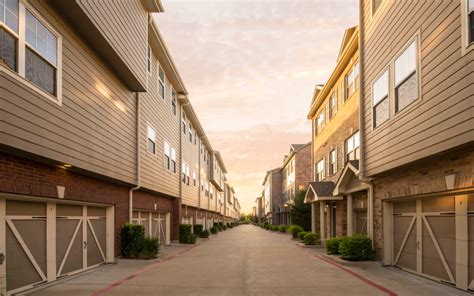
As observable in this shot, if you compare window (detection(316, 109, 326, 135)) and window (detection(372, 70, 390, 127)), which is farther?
window (detection(316, 109, 326, 135))

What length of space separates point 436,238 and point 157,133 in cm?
1368

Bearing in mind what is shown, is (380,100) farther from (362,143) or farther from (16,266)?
(16,266)

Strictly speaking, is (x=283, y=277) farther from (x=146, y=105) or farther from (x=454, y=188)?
(x=146, y=105)

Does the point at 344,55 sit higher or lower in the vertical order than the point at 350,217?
higher

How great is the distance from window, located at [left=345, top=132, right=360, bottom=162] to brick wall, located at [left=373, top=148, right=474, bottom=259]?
4548 mm

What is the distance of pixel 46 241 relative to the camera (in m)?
10.8

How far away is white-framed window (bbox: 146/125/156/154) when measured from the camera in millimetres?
19281

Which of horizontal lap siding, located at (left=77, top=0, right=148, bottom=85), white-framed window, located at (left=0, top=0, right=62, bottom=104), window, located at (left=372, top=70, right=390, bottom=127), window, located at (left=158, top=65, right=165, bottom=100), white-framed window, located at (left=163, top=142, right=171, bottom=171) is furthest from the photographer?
white-framed window, located at (left=163, top=142, right=171, bottom=171)

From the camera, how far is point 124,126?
15.9 m

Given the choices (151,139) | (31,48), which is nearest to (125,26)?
(31,48)

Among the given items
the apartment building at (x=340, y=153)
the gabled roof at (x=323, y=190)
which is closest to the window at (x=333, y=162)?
the apartment building at (x=340, y=153)

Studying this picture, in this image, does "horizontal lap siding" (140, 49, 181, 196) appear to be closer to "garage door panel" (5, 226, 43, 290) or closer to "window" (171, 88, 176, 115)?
"window" (171, 88, 176, 115)

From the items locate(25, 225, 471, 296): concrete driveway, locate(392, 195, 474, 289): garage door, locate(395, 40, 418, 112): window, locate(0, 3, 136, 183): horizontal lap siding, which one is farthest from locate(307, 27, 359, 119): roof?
locate(0, 3, 136, 183): horizontal lap siding

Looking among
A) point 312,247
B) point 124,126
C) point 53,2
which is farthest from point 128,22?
point 312,247
